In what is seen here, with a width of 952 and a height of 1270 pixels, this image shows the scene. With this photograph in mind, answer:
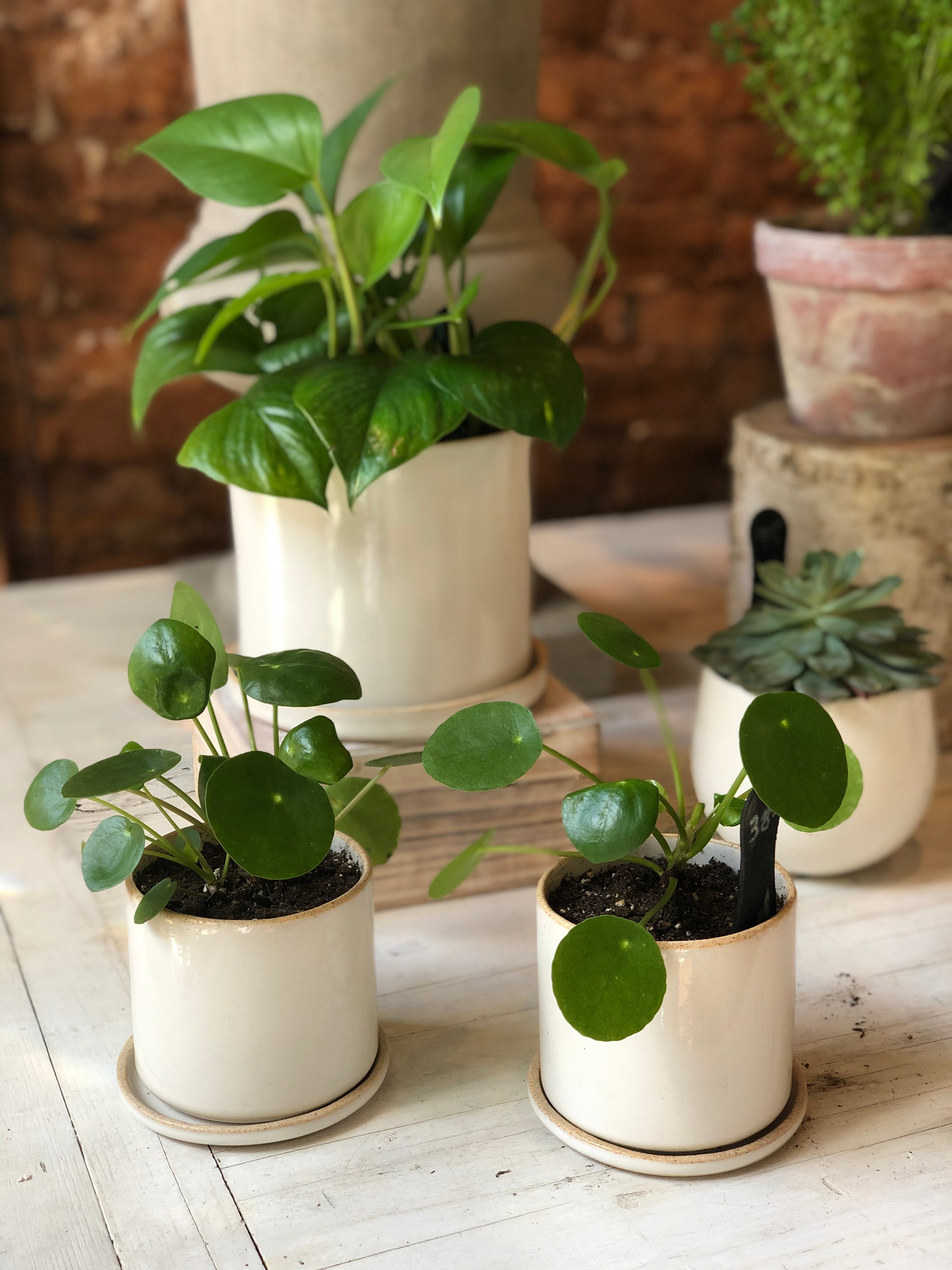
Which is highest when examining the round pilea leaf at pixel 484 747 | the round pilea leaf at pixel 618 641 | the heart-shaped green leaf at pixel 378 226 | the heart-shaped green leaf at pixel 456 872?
the heart-shaped green leaf at pixel 378 226

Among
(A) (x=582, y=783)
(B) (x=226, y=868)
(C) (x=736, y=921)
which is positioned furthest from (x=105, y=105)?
(C) (x=736, y=921)

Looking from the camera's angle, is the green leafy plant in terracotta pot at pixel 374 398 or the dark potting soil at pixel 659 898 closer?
the dark potting soil at pixel 659 898

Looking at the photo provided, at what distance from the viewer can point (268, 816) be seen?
0.71 m

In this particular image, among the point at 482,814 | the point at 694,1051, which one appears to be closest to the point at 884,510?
the point at 482,814

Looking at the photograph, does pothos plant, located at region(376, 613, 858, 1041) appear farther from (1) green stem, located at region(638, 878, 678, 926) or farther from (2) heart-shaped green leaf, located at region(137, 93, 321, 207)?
(2) heart-shaped green leaf, located at region(137, 93, 321, 207)

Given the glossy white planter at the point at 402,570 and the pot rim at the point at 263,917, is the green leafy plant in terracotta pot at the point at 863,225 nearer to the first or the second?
the glossy white planter at the point at 402,570

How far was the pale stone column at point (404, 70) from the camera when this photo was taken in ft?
3.95

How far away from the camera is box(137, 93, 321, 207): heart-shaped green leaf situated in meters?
0.93

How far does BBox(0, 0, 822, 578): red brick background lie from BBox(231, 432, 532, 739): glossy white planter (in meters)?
1.22

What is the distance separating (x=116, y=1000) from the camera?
956 mm

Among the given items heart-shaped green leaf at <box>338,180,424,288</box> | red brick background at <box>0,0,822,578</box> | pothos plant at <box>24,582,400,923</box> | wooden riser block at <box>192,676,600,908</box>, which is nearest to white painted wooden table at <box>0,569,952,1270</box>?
wooden riser block at <box>192,676,600,908</box>

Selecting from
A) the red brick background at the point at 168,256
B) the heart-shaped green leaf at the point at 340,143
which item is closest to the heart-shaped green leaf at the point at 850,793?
the heart-shaped green leaf at the point at 340,143

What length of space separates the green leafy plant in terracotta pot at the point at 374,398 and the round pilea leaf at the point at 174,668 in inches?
7.9

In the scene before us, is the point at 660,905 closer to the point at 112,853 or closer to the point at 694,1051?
the point at 694,1051
